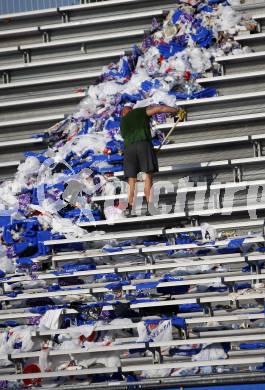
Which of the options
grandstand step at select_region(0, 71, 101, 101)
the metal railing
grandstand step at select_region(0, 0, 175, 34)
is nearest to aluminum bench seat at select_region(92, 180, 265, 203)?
grandstand step at select_region(0, 71, 101, 101)

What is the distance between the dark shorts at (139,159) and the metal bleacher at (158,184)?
464mm

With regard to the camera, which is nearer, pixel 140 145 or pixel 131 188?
pixel 140 145

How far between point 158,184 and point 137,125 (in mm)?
891

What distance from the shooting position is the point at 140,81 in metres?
11.1

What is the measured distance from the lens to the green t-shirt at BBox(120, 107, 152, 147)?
32.1 ft

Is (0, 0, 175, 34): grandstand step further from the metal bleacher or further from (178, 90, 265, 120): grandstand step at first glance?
(178, 90, 265, 120): grandstand step

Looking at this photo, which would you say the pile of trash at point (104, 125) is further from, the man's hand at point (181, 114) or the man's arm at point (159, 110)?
the man's arm at point (159, 110)

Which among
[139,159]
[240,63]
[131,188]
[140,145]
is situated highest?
[240,63]

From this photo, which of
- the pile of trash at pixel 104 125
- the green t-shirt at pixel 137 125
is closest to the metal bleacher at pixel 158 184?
the pile of trash at pixel 104 125

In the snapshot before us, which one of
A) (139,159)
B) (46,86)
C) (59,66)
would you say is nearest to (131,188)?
(139,159)

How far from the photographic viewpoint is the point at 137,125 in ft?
32.1

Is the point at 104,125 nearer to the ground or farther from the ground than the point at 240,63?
nearer to the ground

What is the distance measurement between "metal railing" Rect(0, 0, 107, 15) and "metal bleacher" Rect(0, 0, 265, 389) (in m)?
0.20

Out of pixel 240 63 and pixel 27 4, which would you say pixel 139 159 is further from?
pixel 27 4
